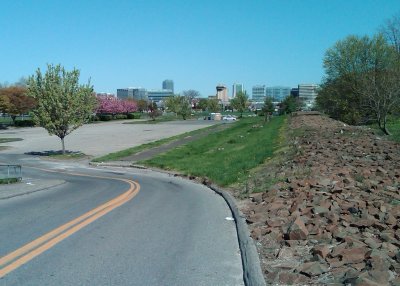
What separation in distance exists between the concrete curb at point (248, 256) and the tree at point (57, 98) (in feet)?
105

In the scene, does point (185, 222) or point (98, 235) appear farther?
point (185, 222)

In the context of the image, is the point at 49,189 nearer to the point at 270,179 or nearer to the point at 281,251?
the point at 270,179

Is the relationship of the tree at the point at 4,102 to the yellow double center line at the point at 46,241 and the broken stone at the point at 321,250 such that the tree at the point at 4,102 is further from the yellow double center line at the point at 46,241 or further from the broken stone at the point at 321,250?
the broken stone at the point at 321,250

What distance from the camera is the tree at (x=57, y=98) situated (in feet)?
132

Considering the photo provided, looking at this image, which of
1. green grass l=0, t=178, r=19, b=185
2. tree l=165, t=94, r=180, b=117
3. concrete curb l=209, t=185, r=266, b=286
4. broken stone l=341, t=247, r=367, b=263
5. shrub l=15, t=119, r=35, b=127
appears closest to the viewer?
concrete curb l=209, t=185, r=266, b=286

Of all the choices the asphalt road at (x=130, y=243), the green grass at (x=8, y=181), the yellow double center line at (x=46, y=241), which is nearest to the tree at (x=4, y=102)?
the green grass at (x=8, y=181)

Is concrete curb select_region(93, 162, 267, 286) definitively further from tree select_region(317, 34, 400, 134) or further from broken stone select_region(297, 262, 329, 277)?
tree select_region(317, 34, 400, 134)

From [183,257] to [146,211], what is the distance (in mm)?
4752

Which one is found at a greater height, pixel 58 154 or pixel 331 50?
pixel 331 50

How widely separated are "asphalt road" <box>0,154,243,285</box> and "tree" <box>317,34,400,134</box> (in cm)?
2681

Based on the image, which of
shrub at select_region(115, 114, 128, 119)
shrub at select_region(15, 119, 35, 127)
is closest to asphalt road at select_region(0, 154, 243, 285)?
shrub at select_region(15, 119, 35, 127)

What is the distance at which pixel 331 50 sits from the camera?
57.8 metres

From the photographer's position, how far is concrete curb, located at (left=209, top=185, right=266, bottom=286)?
5.90 meters

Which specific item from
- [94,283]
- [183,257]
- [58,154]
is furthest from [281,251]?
[58,154]
